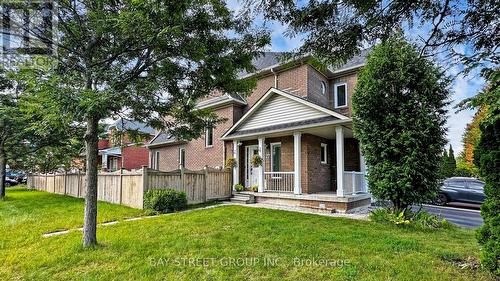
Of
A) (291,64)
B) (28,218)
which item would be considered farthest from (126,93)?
(28,218)

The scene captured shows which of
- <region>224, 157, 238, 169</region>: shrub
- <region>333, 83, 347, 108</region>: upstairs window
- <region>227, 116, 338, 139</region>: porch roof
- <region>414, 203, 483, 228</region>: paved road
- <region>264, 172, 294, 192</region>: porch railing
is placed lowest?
<region>414, 203, 483, 228</region>: paved road

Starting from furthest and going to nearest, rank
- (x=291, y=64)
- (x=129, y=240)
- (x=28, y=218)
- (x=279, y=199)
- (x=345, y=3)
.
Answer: (x=279, y=199) → (x=28, y=218) → (x=129, y=240) → (x=291, y=64) → (x=345, y=3)

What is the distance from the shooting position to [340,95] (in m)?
14.6

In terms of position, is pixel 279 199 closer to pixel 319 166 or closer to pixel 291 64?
pixel 319 166

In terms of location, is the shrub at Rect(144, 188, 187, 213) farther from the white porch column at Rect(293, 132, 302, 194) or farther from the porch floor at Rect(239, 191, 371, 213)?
the white porch column at Rect(293, 132, 302, 194)

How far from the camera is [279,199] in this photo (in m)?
11.2

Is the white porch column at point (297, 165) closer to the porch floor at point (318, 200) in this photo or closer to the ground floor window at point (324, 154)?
the porch floor at point (318, 200)

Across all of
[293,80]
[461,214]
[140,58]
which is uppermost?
[293,80]

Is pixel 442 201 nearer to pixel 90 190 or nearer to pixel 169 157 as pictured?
pixel 90 190

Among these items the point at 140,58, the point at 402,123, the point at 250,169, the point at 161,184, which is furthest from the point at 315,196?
the point at 140,58

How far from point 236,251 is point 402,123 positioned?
17.9ft

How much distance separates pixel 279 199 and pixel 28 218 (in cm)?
858

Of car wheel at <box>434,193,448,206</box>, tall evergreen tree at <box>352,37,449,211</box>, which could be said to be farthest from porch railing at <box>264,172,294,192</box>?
car wheel at <box>434,193,448,206</box>

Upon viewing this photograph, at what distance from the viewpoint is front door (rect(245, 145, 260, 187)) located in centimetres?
1334
